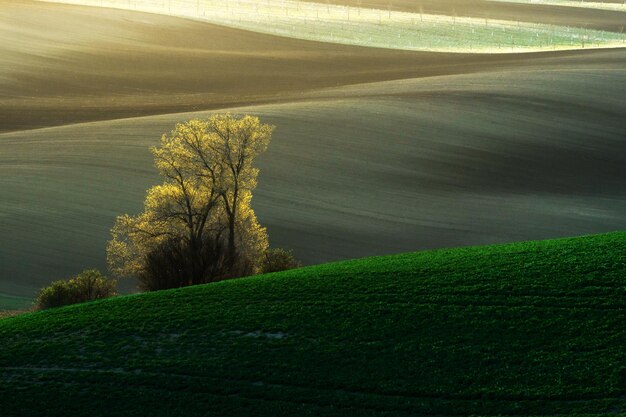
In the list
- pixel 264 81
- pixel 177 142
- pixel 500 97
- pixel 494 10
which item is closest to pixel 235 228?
pixel 177 142

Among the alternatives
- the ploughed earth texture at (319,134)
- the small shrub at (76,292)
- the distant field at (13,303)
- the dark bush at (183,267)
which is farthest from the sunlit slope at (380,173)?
the dark bush at (183,267)

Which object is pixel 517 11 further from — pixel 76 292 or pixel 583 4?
pixel 76 292

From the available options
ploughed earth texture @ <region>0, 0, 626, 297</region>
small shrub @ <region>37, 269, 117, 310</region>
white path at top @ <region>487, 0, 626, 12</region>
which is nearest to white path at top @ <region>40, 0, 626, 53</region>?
ploughed earth texture @ <region>0, 0, 626, 297</region>

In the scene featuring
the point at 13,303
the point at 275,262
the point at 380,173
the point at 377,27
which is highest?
the point at 377,27

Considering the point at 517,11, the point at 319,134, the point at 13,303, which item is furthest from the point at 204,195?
the point at 517,11

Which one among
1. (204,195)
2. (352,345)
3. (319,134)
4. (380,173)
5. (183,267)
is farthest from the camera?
(319,134)

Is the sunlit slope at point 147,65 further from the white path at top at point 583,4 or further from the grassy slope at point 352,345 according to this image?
the white path at top at point 583,4

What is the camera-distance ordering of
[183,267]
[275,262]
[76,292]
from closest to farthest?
1. [183,267]
2. [76,292]
3. [275,262]
